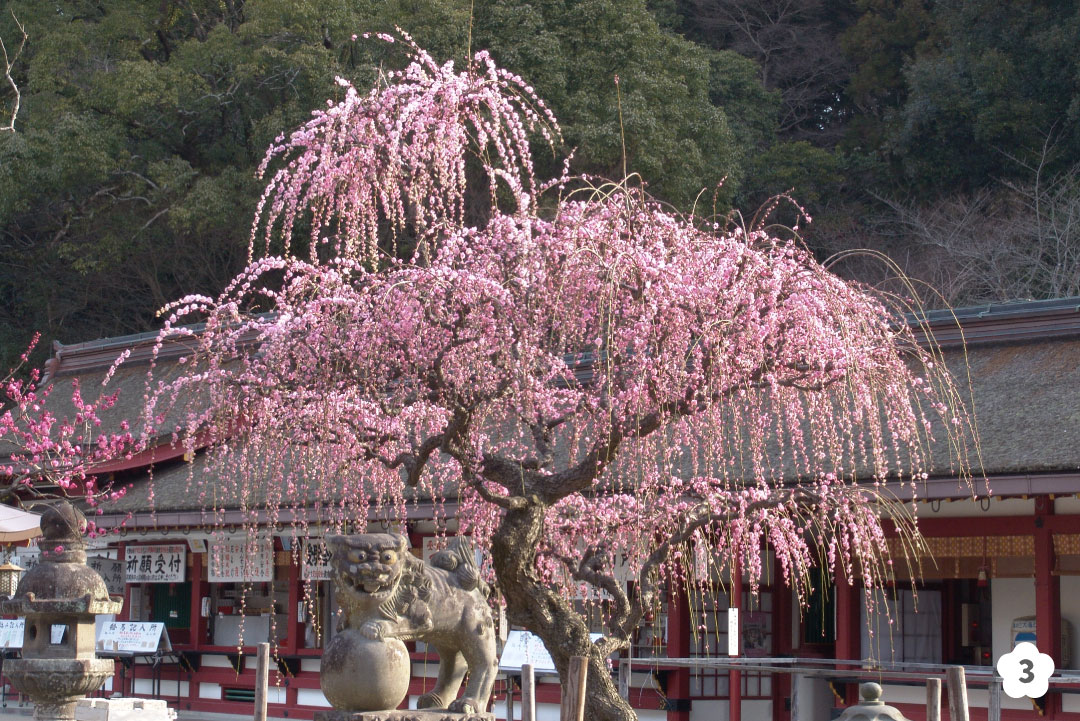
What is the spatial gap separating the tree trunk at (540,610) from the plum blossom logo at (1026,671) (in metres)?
2.81

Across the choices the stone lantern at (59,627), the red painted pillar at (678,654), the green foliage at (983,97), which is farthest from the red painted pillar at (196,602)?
the green foliage at (983,97)

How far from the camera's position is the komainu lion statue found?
6.28 m

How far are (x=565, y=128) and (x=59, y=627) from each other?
48.9 ft

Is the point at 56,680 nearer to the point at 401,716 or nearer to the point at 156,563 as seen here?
the point at 401,716

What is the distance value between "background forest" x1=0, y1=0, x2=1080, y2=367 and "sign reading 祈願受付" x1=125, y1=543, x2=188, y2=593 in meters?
8.71

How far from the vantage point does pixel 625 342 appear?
8.15 metres

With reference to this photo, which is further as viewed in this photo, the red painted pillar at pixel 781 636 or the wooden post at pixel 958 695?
the red painted pillar at pixel 781 636

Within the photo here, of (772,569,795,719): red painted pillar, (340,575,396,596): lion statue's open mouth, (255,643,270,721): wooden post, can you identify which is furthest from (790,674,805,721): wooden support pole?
(340,575,396,596): lion statue's open mouth

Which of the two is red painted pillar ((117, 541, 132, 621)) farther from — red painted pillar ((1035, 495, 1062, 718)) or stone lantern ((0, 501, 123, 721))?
red painted pillar ((1035, 495, 1062, 718))

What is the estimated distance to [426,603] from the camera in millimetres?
6480

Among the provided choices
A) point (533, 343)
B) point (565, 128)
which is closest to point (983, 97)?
point (565, 128)

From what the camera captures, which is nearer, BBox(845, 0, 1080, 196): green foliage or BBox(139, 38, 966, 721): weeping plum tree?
BBox(139, 38, 966, 721): weeping plum tree

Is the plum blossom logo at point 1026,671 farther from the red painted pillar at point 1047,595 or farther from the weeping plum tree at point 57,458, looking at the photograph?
the weeping plum tree at point 57,458

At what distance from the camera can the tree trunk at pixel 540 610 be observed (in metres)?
7.86
